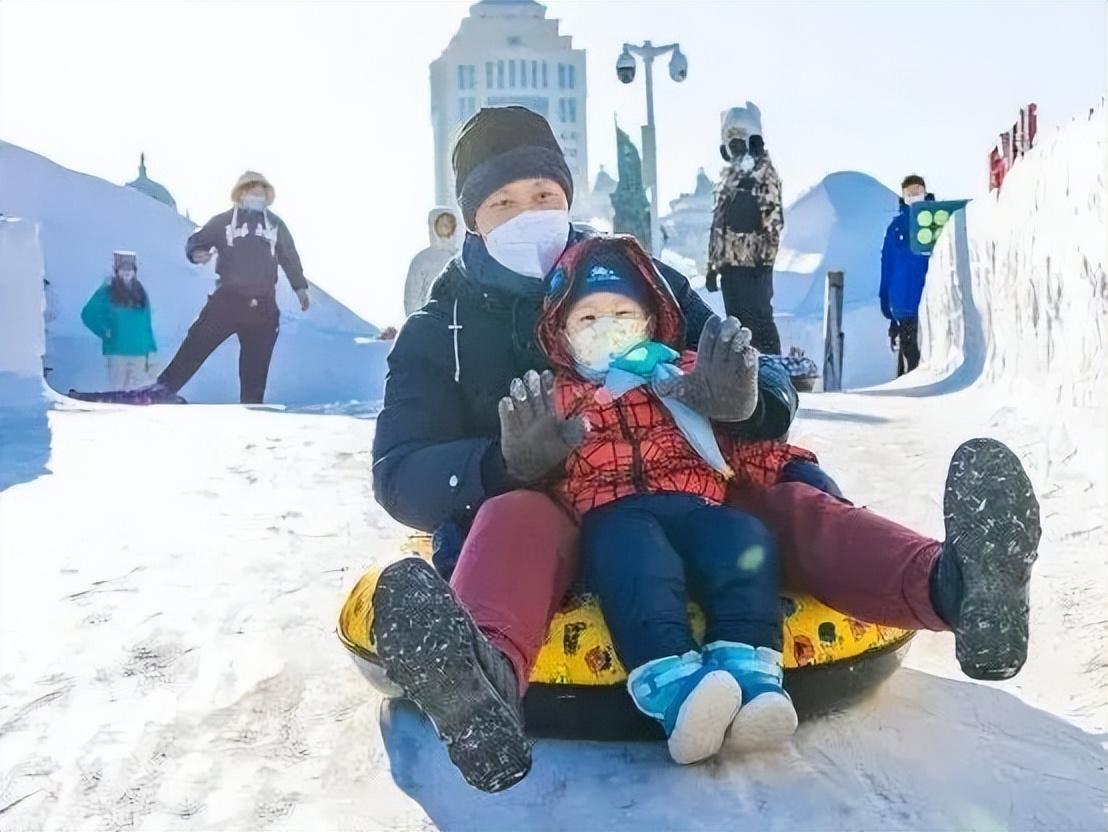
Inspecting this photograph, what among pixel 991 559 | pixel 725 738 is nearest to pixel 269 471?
pixel 725 738

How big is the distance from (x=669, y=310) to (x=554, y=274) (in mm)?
225

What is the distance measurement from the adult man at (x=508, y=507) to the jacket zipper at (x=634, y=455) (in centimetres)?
11

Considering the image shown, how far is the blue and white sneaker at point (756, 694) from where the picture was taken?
159cm

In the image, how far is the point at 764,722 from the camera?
5.24 feet

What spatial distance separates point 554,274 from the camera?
2072mm

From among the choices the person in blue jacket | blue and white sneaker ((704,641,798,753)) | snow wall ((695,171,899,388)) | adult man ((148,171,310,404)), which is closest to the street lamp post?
snow wall ((695,171,899,388))

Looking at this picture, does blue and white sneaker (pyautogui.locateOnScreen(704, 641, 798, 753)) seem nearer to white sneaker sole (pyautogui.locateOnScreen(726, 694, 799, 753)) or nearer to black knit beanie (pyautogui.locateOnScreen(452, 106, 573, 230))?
white sneaker sole (pyautogui.locateOnScreen(726, 694, 799, 753))

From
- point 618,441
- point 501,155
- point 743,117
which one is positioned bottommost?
point 618,441

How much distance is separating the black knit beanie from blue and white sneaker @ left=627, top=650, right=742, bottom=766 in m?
1.11

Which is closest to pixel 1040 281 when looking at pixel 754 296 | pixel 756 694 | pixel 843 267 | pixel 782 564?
pixel 754 296

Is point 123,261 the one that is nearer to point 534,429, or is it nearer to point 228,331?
point 228,331

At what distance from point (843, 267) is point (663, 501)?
16201mm

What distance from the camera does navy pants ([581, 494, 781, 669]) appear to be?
1.66 m

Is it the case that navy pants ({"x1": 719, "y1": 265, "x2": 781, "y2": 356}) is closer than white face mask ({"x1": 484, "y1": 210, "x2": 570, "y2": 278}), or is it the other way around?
white face mask ({"x1": 484, "y1": 210, "x2": 570, "y2": 278})
